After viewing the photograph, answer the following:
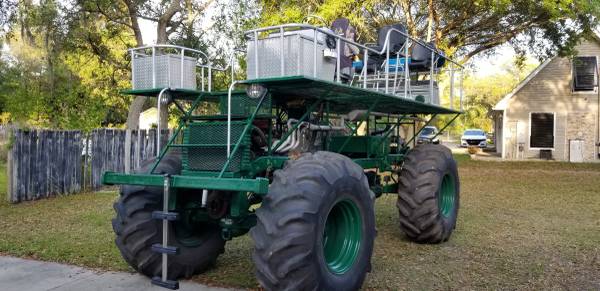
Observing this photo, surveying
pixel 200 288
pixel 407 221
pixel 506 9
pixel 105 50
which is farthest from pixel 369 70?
pixel 105 50

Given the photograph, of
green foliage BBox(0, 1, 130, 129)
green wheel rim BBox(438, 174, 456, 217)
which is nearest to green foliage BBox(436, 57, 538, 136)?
green foliage BBox(0, 1, 130, 129)

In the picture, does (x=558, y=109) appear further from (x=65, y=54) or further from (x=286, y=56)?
(x=286, y=56)

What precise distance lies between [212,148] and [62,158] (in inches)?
312

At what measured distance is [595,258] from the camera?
667 centimetres

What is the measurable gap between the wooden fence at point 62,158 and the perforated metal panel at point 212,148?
17.9 feet

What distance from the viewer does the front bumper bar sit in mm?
4230

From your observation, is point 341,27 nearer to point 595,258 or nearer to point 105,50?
point 595,258

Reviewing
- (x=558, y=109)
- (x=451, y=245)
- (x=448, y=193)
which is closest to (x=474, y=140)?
(x=558, y=109)

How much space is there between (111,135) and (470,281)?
990 cm

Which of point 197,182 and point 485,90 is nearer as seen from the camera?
point 197,182

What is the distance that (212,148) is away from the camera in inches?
207

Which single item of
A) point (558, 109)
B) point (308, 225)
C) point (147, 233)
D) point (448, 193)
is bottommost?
point (147, 233)

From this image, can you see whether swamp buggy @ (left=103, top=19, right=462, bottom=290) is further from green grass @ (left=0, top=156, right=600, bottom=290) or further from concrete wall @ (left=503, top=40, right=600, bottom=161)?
concrete wall @ (left=503, top=40, right=600, bottom=161)

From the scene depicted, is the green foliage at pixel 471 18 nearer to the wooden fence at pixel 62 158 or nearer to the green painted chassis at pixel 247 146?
the wooden fence at pixel 62 158
